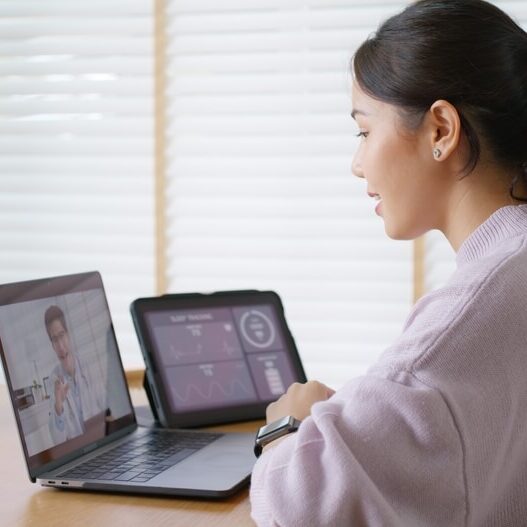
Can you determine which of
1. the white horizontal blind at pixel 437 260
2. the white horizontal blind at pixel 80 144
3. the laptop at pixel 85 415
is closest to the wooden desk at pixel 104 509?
the laptop at pixel 85 415

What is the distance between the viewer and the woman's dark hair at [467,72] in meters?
1.17

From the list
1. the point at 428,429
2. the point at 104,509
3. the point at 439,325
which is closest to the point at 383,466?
the point at 428,429

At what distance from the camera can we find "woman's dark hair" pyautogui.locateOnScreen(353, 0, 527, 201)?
46.0 inches

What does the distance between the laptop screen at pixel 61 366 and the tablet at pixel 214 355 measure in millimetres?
94

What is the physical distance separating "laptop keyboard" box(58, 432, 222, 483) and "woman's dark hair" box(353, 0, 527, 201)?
58cm

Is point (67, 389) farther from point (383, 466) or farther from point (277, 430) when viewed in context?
point (383, 466)

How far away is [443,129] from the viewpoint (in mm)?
1184

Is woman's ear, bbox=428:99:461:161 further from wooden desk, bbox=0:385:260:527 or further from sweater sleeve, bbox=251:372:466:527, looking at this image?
wooden desk, bbox=0:385:260:527

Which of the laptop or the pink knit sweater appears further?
the laptop

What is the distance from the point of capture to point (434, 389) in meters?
0.96

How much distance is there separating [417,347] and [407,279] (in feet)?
5.85

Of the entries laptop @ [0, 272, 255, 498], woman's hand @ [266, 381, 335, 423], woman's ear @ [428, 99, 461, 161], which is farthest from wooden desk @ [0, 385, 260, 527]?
woman's ear @ [428, 99, 461, 161]

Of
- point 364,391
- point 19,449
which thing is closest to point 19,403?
point 19,449

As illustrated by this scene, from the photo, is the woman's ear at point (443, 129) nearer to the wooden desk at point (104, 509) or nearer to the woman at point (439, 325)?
the woman at point (439, 325)
